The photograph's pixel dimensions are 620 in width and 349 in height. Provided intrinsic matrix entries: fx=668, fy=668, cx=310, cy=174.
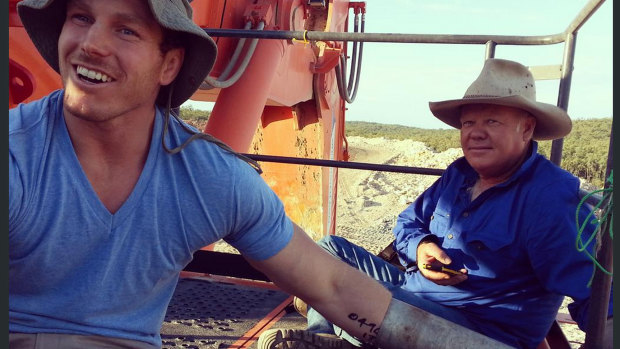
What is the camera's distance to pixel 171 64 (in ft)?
5.74

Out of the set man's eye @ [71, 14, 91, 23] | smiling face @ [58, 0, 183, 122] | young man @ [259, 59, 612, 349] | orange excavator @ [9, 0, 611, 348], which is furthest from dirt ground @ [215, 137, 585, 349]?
man's eye @ [71, 14, 91, 23]

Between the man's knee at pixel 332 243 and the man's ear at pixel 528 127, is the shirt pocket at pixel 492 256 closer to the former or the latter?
the man's ear at pixel 528 127

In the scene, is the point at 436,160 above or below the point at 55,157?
below

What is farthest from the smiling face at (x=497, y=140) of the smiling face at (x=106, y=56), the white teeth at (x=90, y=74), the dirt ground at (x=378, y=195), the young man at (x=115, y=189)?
the dirt ground at (x=378, y=195)

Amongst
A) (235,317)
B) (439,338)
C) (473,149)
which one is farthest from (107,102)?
(235,317)

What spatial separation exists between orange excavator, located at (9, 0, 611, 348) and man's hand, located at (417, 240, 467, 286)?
1.30 ft

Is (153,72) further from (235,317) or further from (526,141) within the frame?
(235,317)

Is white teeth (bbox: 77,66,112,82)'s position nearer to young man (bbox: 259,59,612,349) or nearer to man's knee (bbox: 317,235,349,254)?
young man (bbox: 259,59,612,349)

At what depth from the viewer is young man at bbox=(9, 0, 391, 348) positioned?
154 cm

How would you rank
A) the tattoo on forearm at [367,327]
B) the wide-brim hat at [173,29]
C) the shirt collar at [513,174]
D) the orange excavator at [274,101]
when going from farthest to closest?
the shirt collar at [513,174] < the orange excavator at [274,101] < the tattoo on forearm at [367,327] < the wide-brim hat at [173,29]

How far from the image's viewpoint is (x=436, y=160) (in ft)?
59.6

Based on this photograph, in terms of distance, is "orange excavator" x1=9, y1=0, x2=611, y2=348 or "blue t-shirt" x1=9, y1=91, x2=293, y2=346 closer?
"blue t-shirt" x1=9, y1=91, x2=293, y2=346

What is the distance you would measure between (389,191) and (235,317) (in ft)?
39.3

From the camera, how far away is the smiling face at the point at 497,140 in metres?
2.43
